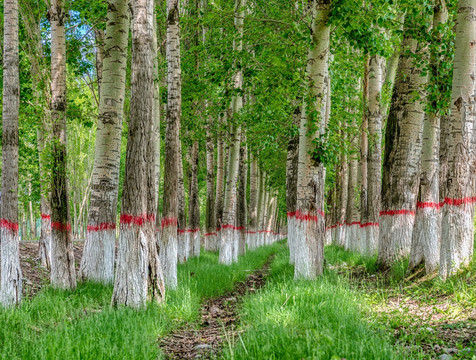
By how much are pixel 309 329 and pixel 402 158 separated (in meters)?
5.39

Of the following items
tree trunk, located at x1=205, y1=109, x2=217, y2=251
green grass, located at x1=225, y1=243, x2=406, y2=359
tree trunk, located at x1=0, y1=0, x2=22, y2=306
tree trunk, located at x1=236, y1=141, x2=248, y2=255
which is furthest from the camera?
tree trunk, located at x1=236, y1=141, x2=248, y2=255

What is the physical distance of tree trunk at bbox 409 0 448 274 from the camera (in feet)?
24.6

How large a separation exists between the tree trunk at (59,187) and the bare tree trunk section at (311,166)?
411 centimetres

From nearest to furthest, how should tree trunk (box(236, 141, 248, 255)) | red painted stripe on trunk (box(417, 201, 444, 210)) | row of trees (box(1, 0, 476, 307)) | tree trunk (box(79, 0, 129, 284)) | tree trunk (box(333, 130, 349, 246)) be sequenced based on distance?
1. row of trees (box(1, 0, 476, 307))
2. red painted stripe on trunk (box(417, 201, 444, 210))
3. tree trunk (box(79, 0, 129, 284))
4. tree trunk (box(236, 141, 248, 255))
5. tree trunk (box(333, 130, 349, 246))

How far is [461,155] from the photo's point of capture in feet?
21.9

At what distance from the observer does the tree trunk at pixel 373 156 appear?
41.7 feet

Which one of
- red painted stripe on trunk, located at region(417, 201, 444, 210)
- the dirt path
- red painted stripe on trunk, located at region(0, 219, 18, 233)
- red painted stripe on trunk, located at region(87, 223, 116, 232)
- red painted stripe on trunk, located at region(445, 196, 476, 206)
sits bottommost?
the dirt path

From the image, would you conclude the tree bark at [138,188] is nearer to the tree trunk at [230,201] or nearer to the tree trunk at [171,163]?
the tree trunk at [171,163]

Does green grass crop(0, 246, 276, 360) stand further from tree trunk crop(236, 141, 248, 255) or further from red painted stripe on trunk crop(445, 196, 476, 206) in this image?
tree trunk crop(236, 141, 248, 255)

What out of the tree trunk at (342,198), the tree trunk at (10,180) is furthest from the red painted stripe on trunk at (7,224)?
the tree trunk at (342,198)

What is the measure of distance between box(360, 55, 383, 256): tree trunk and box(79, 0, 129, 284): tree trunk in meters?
7.58

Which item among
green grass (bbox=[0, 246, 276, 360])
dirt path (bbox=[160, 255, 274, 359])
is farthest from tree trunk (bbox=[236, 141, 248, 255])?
green grass (bbox=[0, 246, 276, 360])

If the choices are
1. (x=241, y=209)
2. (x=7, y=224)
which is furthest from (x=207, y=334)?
(x=241, y=209)

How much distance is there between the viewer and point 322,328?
4.52 meters
